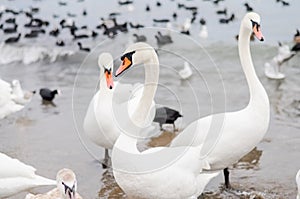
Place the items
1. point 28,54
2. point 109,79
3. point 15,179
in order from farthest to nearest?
point 28,54, point 109,79, point 15,179

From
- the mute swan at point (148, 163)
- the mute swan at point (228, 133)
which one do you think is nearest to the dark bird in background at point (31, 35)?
the mute swan at point (228, 133)

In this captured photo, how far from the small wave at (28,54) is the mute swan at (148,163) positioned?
13732 mm

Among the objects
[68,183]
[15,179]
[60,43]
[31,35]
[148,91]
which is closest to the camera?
[68,183]

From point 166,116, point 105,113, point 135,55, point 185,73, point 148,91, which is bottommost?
point 185,73

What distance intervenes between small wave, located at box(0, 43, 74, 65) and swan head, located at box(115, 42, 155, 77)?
1374 cm

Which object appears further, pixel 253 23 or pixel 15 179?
pixel 253 23

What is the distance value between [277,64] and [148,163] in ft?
32.8

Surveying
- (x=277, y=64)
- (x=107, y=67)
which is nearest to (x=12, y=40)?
(x=277, y=64)

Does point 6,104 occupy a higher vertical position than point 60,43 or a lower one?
higher

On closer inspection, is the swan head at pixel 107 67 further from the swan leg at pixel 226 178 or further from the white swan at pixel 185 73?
the white swan at pixel 185 73

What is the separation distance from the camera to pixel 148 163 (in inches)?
215

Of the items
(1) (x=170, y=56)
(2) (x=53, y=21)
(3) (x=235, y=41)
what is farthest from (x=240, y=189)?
(2) (x=53, y=21)

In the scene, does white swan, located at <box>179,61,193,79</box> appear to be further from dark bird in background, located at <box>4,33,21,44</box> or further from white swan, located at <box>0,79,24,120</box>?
dark bird in background, located at <box>4,33,21,44</box>

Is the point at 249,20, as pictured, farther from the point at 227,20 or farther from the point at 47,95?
the point at 227,20
